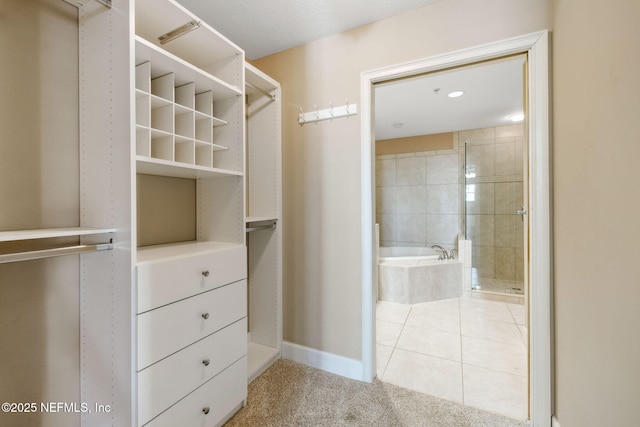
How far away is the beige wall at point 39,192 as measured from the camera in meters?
1.03

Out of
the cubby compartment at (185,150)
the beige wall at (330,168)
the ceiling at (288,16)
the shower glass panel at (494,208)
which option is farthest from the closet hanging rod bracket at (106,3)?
the shower glass panel at (494,208)

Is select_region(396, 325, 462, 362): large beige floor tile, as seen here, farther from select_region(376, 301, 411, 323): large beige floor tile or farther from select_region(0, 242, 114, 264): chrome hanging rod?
select_region(0, 242, 114, 264): chrome hanging rod

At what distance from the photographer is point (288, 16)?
5.60 ft

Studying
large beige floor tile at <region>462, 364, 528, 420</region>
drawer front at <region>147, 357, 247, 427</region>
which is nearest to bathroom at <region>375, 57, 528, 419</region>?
large beige floor tile at <region>462, 364, 528, 420</region>

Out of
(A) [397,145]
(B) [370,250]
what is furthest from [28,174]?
(A) [397,145]

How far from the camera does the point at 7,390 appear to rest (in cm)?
102

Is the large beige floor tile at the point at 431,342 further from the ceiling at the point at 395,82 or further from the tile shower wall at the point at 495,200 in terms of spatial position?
the ceiling at the point at 395,82

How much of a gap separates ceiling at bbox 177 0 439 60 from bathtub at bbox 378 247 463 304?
252 cm

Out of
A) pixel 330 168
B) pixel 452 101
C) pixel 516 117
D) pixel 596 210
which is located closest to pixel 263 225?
pixel 330 168

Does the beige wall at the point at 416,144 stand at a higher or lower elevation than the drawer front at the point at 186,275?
higher

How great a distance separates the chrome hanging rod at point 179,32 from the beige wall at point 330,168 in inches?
33.4

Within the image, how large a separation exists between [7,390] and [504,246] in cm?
483

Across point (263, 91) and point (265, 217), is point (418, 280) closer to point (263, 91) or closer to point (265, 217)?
point (265, 217)

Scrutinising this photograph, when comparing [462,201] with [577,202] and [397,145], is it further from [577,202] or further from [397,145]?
[577,202]
